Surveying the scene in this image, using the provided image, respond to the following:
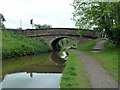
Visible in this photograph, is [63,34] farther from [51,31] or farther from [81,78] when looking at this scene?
[81,78]

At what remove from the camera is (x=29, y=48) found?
25.1 m

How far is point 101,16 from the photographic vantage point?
18.2 meters

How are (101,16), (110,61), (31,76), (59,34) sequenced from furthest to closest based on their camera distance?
(59,34), (101,16), (110,61), (31,76)

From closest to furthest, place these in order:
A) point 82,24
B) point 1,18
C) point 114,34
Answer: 1. point 114,34
2. point 82,24
3. point 1,18

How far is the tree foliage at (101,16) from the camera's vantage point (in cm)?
1682

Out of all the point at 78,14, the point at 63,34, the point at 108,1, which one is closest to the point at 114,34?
the point at 108,1

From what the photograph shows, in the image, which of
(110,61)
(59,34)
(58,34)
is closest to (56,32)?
(58,34)

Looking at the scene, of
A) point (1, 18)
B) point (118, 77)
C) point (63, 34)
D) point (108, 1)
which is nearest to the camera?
point (118, 77)

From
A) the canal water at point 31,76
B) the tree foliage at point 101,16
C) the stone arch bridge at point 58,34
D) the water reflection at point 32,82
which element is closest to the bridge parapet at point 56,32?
the stone arch bridge at point 58,34

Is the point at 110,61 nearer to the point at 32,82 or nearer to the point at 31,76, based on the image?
the point at 31,76

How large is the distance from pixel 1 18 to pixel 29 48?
53210 mm

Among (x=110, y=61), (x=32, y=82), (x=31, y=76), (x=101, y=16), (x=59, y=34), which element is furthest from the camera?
(x=59, y=34)

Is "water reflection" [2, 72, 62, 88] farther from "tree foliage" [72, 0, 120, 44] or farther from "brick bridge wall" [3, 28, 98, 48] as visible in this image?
"brick bridge wall" [3, 28, 98, 48]

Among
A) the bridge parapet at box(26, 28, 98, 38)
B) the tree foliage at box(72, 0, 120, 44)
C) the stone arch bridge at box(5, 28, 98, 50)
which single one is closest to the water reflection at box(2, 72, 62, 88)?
the tree foliage at box(72, 0, 120, 44)
